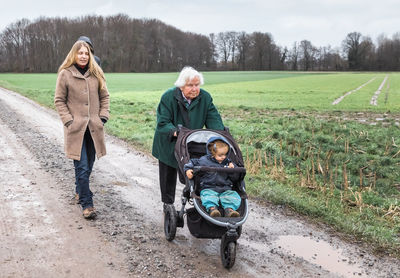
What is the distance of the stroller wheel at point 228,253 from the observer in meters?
3.63

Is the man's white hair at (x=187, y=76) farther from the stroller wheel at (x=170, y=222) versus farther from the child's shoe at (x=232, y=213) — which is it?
the child's shoe at (x=232, y=213)

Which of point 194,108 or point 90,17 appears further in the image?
point 90,17

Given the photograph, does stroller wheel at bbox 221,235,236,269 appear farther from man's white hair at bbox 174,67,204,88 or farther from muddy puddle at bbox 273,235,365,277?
man's white hair at bbox 174,67,204,88

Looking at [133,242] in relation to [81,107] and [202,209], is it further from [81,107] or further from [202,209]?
[81,107]

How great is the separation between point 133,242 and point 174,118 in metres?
1.49

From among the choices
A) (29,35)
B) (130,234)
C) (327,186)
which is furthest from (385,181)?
(29,35)

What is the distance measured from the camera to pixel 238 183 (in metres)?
4.04

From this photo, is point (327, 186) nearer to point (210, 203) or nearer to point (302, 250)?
point (302, 250)

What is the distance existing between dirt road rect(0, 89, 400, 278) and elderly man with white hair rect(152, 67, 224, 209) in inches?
28.3

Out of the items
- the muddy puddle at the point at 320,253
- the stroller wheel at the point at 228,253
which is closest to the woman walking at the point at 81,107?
the stroller wheel at the point at 228,253

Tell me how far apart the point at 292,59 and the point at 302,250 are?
426 feet

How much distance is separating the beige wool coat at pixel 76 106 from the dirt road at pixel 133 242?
96 cm

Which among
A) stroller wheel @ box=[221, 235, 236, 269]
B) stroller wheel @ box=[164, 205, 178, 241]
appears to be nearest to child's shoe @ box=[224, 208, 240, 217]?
stroller wheel @ box=[221, 235, 236, 269]

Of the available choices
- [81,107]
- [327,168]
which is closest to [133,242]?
[81,107]
